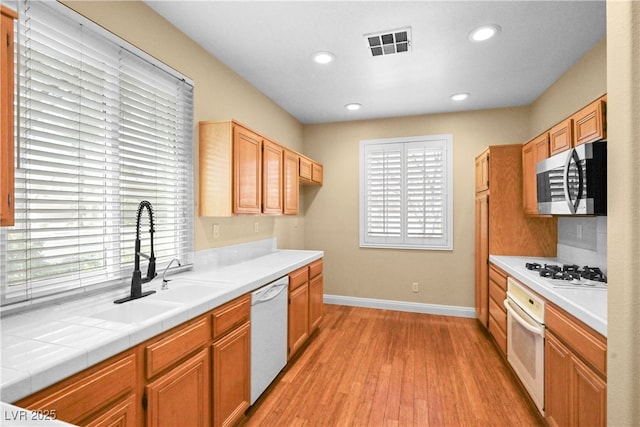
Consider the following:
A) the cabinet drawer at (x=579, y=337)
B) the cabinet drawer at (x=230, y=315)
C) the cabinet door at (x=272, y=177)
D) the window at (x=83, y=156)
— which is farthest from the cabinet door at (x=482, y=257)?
the window at (x=83, y=156)

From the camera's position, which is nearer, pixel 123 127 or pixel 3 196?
pixel 3 196

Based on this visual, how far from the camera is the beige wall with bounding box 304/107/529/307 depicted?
4.12m

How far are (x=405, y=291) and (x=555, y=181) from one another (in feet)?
8.28

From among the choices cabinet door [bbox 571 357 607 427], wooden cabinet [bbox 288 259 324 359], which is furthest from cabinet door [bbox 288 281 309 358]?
cabinet door [bbox 571 357 607 427]

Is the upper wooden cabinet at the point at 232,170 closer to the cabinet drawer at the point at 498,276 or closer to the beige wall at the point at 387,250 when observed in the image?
the beige wall at the point at 387,250

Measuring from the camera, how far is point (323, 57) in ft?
9.05

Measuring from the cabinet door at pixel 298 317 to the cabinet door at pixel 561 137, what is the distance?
253 centimetres

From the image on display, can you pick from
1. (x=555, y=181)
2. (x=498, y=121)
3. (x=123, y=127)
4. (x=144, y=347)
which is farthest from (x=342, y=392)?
(x=498, y=121)

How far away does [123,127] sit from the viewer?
6.52 ft

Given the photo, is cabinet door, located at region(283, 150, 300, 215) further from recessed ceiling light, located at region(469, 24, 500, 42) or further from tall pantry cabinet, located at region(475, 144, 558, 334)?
tall pantry cabinet, located at region(475, 144, 558, 334)

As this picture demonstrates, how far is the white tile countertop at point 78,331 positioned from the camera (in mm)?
940

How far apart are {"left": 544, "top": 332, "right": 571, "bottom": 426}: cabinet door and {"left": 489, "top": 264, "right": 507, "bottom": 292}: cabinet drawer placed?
924 millimetres

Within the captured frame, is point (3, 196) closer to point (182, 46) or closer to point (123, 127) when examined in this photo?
point (123, 127)

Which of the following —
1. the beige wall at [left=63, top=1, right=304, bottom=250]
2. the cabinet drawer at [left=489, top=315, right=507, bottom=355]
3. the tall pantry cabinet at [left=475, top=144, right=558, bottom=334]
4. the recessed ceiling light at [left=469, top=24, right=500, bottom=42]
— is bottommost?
the cabinet drawer at [left=489, top=315, right=507, bottom=355]
